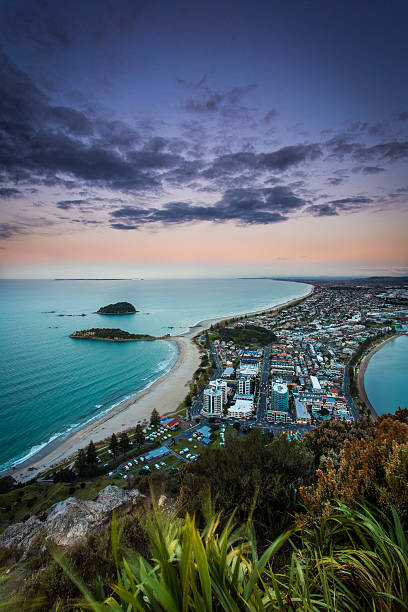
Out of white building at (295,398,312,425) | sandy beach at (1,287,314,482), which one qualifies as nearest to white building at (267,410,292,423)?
white building at (295,398,312,425)

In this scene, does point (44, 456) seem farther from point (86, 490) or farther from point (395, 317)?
point (395, 317)

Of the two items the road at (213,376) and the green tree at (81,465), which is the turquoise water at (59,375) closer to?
the green tree at (81,465)

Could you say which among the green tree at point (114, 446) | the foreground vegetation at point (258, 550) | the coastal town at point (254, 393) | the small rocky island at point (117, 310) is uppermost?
the foreground vegetation at point (258, 550)

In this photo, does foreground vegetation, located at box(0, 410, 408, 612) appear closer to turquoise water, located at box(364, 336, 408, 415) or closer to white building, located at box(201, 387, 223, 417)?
white building, located at box(201, 387, 223, 417)

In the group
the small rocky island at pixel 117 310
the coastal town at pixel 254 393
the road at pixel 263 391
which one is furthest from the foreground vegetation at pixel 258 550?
the small rocky island at pixel 117 310

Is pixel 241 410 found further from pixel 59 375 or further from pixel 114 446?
pixel 59 375

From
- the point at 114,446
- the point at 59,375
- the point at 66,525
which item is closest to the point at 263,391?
the point at 114,446
